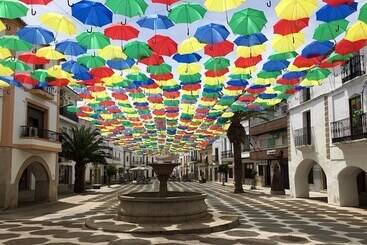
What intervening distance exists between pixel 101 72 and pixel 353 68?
40.9 ft

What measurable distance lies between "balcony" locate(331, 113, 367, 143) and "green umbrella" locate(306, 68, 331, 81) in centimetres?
391

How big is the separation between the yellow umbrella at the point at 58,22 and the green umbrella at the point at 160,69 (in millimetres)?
4179

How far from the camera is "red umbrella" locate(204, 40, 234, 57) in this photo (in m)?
13.2

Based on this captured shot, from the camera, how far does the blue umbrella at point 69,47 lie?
13.6 m

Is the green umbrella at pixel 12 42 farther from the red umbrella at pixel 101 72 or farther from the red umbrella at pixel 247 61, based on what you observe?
the red umbrella at pixel 247 61

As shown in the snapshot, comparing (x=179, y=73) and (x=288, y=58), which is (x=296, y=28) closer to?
(x=288, y=58)

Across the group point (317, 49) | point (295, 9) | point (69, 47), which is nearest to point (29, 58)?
point (69, 47)

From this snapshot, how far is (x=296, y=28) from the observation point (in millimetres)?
11398

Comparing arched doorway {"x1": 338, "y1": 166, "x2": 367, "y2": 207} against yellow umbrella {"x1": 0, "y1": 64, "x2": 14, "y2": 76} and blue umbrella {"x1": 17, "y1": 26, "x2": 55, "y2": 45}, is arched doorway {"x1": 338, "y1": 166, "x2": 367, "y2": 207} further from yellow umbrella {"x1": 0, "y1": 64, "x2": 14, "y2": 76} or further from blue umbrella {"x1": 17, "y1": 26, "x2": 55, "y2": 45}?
yellow umbrella {"x1": 0, "y1": 64, "x2": 14, "y2": 76}

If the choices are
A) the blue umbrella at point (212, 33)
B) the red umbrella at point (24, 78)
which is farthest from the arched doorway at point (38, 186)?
the blue umbrella at point (212, 33)

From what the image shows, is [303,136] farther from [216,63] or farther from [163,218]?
[163,218]

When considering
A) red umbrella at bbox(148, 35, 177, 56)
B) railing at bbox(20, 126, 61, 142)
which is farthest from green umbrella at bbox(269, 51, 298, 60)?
railing at bbox(20, 126, 61, 142)

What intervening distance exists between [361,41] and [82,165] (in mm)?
27843

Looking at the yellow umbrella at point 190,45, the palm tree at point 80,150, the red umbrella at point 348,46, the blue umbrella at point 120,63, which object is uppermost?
the yellow umbrella at point 190,45
